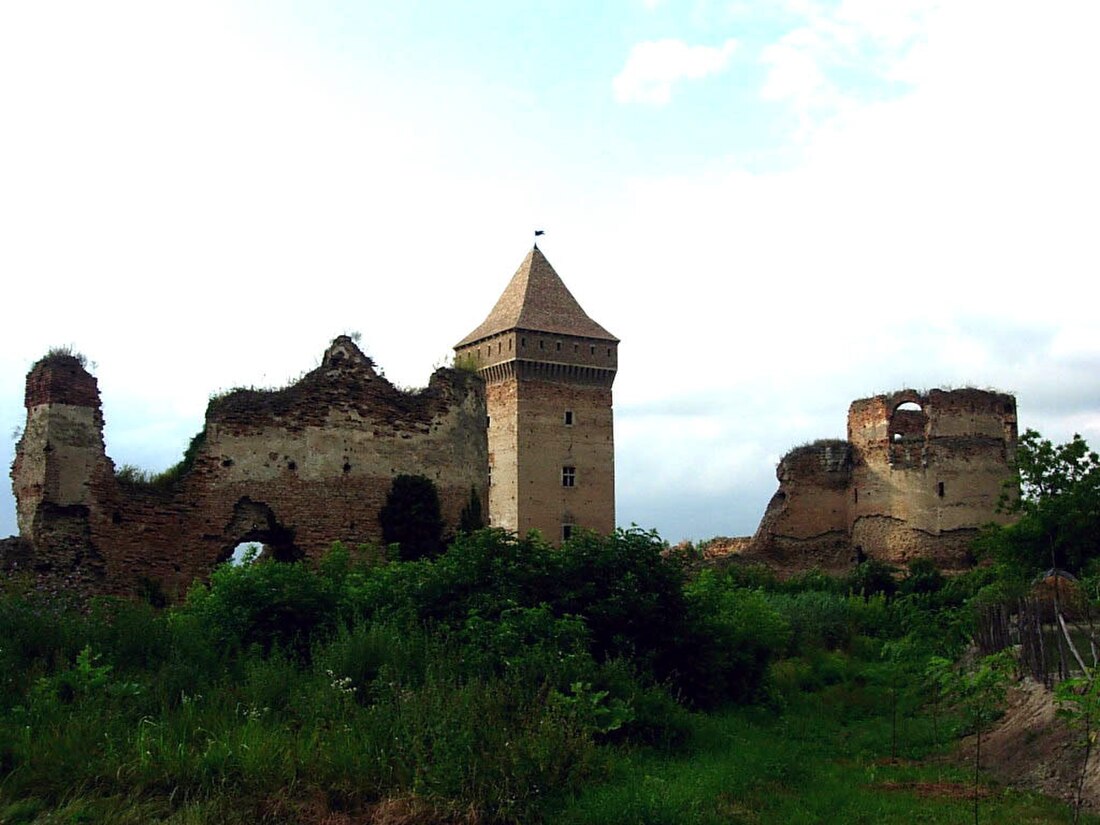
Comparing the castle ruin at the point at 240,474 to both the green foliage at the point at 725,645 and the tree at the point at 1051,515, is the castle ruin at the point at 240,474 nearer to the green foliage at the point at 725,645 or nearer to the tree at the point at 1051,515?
the green foliage at the point at 725,645

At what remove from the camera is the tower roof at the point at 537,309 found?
4541cm

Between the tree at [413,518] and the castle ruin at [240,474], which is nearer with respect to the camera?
the castle ruin at [240,474]

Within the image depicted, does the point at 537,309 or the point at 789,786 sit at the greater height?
the point at 537,309

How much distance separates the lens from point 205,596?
1352 cm

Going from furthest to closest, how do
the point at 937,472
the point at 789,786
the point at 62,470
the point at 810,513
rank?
1. the point at 810,513
2. the point at 937,472
3. the point at 62,470
4. the point at 789,786

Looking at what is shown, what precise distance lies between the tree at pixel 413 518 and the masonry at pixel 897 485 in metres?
19.2

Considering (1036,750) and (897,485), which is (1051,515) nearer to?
(897,485)

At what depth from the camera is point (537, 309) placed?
46031 mm

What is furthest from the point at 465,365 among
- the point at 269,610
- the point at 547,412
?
the point at 547,412

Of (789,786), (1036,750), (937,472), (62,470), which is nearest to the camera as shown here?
(789,786)

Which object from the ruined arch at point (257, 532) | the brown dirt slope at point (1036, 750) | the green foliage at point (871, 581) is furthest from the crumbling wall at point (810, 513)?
the brown dirt slope at point (1036, 750)

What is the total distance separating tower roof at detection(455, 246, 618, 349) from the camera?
45.4m

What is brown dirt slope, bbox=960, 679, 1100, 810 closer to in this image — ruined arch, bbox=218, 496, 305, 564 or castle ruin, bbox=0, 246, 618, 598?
castle ruin, bbox=0, 246, 618, 598

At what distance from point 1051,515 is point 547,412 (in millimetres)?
21740
